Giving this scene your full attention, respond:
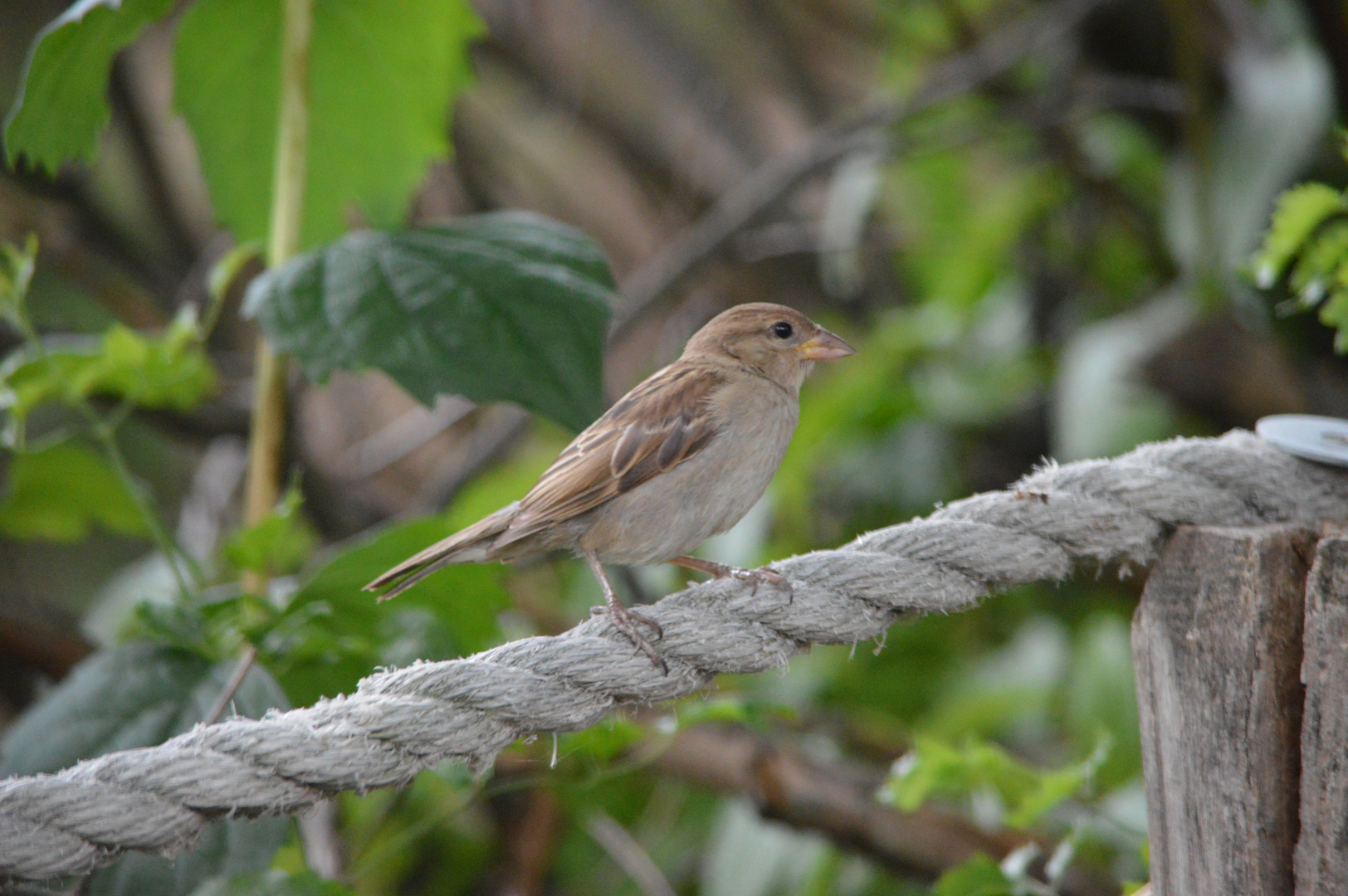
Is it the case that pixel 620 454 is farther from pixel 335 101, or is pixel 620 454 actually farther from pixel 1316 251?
pixel 1316 251

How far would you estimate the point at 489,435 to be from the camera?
4676 millimetres

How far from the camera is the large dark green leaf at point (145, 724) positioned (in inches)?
69.5

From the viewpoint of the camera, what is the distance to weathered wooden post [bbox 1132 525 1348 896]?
1261mm

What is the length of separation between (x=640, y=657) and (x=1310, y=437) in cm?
103

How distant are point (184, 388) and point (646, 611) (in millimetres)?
1327

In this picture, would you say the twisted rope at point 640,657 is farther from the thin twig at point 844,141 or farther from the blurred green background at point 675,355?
the thin twig at point 844,141

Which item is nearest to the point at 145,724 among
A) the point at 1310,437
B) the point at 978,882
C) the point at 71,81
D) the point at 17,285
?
the point at 17,285

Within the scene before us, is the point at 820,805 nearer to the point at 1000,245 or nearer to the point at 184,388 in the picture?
the point at 184,388

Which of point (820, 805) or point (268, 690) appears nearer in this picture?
point (268, 690)

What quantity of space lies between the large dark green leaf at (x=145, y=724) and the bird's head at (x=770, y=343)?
1104 mm

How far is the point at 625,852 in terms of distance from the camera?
332 cm

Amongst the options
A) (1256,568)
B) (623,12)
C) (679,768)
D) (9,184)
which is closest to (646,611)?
(1256,568)

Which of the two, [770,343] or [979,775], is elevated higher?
[770,343]

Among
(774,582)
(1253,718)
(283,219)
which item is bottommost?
(1253,718)
